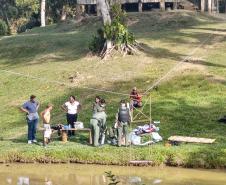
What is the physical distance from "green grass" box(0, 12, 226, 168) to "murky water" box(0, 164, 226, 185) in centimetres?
56

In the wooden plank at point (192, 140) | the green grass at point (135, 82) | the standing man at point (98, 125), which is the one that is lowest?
the green grass at point (135, 82)

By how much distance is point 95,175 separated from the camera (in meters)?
20.9

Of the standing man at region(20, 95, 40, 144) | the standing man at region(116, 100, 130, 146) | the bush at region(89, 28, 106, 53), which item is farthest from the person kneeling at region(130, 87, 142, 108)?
the bush at region(89, 28, 106, 53)

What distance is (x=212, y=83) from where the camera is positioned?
104ft

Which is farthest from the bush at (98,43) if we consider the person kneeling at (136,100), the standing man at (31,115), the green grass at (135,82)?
the standing man at (31,115)

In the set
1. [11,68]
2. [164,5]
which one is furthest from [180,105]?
[164,5]

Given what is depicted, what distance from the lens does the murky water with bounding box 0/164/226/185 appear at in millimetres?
19922

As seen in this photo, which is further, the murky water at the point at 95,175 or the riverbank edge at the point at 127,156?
the riverbank edge at the point at 127,156

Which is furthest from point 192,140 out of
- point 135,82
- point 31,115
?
point 135,82

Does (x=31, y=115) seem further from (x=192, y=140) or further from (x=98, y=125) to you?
(x=192, y=140)

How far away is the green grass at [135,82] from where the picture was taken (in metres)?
22.7

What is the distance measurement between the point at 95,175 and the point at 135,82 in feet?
43.2

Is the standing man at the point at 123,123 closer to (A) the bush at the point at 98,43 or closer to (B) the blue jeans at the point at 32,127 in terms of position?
(B) the blue jeans at the point at 32,127

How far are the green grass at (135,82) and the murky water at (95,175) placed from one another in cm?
56
